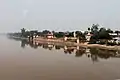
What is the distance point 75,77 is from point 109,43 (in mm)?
13325

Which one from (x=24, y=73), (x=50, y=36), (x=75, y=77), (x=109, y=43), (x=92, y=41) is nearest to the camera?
(x=75, y=77)

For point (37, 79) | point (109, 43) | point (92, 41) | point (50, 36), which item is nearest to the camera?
point (37, 79)

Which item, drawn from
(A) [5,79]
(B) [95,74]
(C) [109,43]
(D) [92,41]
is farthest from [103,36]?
(A) [5,79]

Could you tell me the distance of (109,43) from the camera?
20.0 meters

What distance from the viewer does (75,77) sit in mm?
7242

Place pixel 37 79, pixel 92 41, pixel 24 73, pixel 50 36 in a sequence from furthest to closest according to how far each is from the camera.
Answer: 1. pixel 50 36
2. pixel 92 41
3. pixel 24 73
4. pixel 37 79

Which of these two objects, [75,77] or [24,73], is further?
[24,73]

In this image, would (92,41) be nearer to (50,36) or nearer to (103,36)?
(103,36)

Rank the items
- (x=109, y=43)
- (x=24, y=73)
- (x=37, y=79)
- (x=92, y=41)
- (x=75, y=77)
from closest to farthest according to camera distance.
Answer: (x=37, y=79)
(x=75, y=77)
(x=24, y=73)
(x=109, y=43)
(x=92, y=41)

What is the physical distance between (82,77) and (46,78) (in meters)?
1.09

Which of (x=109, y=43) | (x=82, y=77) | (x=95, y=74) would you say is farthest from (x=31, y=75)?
(x=109, y=43)

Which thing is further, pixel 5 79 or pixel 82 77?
pixel 82 77

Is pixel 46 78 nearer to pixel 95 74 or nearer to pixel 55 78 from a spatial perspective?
pixel 55 78

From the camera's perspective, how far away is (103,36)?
77.5 feet
